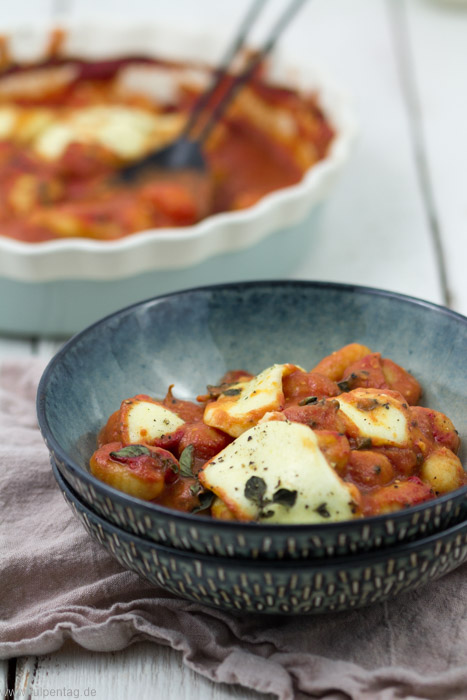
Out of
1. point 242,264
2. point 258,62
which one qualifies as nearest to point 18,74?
point 258,62

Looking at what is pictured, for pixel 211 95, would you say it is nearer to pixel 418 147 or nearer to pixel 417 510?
pixel 418 147

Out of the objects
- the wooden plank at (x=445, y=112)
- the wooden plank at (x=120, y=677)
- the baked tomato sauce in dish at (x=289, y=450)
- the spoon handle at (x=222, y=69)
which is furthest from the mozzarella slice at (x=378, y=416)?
the spoon handle at (x=222, y=69)

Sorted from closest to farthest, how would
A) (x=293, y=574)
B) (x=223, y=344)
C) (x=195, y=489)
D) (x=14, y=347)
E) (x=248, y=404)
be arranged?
(x=293, y=574) → (x=195, y=489) → (x=248, y=404) → (x=223, y=344) → (x=14, y=347)

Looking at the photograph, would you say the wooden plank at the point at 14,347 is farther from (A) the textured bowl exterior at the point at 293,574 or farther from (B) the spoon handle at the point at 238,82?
(A) the textured bowl exterior at the point at 293,574

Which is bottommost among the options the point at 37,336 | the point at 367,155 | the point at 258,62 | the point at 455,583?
the point at 37,336

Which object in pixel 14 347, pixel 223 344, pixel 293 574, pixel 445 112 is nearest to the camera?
pixel 293 574

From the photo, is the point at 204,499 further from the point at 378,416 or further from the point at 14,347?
the point at 14,347

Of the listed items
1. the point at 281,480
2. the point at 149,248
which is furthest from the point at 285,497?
the point at 149,248
